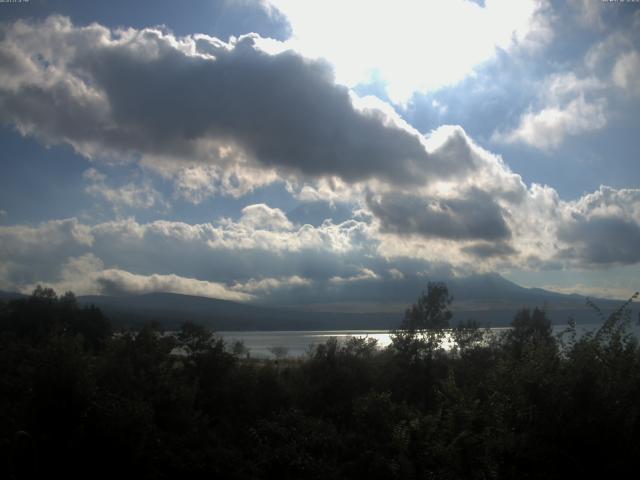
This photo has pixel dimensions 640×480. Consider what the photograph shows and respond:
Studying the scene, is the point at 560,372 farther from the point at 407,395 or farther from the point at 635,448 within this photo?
the point at 407,395

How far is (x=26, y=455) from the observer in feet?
71.7

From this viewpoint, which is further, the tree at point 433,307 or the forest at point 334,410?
the tree at point 433,307

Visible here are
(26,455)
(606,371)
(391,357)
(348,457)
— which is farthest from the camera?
(391,357)

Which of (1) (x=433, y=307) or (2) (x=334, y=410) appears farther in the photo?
(1) (x=433, y=307)

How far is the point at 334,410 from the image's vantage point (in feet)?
133

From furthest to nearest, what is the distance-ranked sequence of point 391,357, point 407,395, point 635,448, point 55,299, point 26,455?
point 55,299 < point 391,357 < point 407,395 < point 26,455 < point 635,448

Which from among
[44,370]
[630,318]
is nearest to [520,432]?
[630,318]

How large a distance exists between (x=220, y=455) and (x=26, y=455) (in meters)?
9.41

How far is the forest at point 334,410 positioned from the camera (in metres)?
16.4

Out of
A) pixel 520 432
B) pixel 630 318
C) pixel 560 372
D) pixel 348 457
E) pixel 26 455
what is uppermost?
pixel 630 318

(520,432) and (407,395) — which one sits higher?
(520,432)

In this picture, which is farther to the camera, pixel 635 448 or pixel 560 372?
pixel 560 372

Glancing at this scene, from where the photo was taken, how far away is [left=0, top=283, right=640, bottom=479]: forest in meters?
16.4

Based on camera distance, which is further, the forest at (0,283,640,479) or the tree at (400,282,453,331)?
the tree at (400,282,453,331)
